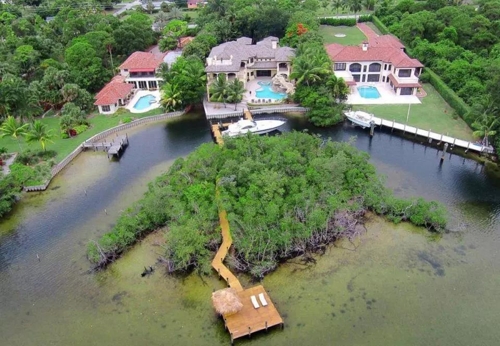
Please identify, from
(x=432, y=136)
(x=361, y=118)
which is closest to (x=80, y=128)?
(x=361, y=118)

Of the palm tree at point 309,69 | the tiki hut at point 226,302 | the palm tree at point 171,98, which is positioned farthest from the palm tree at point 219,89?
the tiki hut at point 226,302

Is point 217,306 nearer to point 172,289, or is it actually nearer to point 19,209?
point 172,289

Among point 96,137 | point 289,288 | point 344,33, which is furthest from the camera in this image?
point 344,33

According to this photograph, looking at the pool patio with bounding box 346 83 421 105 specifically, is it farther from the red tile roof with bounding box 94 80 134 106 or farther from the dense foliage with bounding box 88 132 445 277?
the red tile roof with bounding box 94 80 134 106

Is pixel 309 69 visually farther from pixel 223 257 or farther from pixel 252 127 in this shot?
pixel 223 257

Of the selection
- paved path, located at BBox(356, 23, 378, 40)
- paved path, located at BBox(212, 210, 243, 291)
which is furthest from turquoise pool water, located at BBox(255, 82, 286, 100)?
paved path, located at BBox(356, 23, 378, 40)
